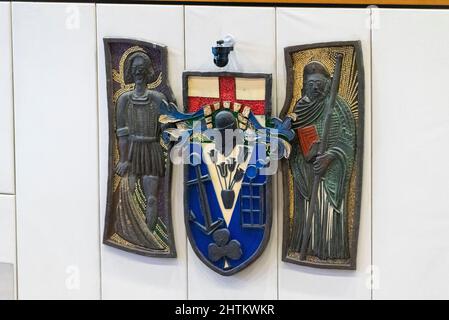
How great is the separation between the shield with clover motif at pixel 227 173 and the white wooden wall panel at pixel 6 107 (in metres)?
0.43

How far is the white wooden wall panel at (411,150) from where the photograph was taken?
138 cm

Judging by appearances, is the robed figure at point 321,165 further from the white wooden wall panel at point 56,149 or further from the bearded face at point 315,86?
the white wooden wall panel at point 56,149

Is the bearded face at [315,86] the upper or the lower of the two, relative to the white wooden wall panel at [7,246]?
upper

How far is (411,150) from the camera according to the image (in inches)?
55.4

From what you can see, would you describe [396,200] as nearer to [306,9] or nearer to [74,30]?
[306,9]

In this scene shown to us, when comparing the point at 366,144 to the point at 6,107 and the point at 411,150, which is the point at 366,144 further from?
the point at 6,107

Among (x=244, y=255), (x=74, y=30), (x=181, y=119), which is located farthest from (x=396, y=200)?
(x=74, y=30)

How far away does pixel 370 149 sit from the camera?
1419 millimetres

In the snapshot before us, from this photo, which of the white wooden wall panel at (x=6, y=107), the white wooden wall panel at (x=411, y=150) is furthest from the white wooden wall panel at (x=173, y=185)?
the white wooden wall panel at (x=411, y=150)

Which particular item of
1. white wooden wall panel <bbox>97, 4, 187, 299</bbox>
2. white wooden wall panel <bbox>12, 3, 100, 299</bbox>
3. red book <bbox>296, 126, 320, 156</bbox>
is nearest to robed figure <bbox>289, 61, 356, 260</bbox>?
red book <bbox>296, 126, 320, 156</bbox>

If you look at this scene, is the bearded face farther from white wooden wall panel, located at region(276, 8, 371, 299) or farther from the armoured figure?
the armoured figure

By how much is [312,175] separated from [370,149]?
0.43 ft

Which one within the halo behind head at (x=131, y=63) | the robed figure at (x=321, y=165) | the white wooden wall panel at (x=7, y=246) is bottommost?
the white wooden wall panel at (x=7, y=246)

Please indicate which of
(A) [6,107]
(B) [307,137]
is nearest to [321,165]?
(B) [307,137]
